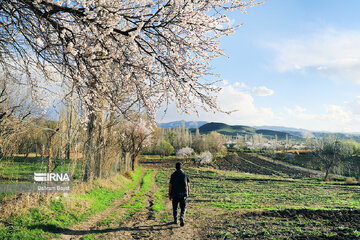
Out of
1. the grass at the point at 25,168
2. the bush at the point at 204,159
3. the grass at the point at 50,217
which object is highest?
the grass at the point at 25,168

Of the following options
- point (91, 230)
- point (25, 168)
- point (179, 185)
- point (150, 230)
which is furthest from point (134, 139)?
point (150, 230)

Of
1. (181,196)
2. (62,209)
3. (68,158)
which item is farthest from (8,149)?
(181,196)

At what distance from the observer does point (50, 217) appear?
5.72 m

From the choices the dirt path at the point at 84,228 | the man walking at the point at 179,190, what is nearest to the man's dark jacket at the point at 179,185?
the man walking at the point at 179,190

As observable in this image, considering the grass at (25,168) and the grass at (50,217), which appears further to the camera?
the grass at (25,168)

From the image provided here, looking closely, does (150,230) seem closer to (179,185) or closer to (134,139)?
(179,185)

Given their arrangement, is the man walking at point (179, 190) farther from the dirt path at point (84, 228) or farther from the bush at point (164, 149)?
the bush at point (164, 149)

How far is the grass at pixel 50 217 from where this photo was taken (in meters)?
4.66

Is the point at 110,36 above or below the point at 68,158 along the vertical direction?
above

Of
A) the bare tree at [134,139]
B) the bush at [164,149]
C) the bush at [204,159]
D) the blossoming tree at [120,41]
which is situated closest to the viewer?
the blossoming tree at [120,41]

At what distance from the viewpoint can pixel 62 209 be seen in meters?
6.48

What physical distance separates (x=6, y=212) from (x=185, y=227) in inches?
174

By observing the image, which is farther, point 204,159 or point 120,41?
point 204,159

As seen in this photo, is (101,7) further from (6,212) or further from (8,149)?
(8,149)
